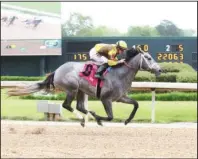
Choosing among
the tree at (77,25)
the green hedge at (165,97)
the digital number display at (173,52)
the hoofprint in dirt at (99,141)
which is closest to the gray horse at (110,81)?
the hoofprint in dirt at (99,141)

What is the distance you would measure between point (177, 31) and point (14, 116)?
14046 millimetres

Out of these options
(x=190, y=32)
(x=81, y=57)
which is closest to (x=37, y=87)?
(x=81, y=57)

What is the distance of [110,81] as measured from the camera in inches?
347

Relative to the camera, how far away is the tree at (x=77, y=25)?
23109 mm

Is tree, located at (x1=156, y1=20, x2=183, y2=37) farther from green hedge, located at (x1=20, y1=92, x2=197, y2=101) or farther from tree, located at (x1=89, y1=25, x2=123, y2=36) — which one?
green hedge, located at (x1=20, y1=92, x2=197, y2=101)

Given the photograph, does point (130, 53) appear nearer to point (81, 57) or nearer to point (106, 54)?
point (106, 54)

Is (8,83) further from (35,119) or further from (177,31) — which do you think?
(177,31)

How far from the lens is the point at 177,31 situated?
2528cm

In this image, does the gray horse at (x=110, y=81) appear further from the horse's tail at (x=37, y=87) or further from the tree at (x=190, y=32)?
the tree at (x=190, y=32)

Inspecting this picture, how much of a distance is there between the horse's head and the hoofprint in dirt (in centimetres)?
107

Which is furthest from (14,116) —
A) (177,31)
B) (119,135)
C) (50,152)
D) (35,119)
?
(177,31)

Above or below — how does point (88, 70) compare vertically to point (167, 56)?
above

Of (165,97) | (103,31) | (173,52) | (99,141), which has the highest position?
(103,31)

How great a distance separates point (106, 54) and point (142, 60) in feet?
1.94
